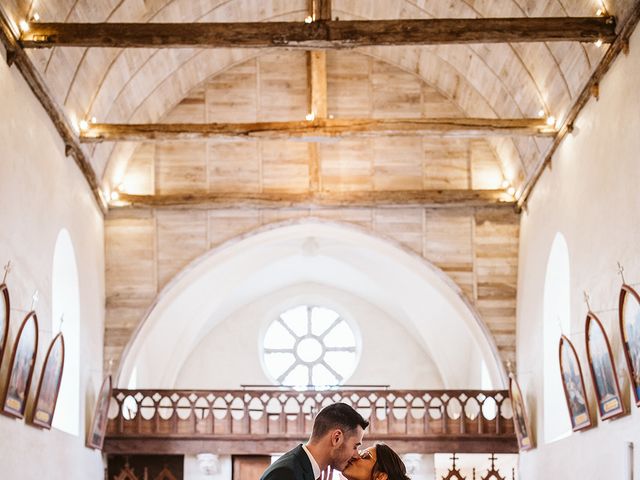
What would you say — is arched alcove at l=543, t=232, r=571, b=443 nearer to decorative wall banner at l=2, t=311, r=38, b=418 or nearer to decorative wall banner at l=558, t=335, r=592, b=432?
decorative wall banner at l=558, t=335, r=592, b=432

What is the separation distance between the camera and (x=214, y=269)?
19.1m

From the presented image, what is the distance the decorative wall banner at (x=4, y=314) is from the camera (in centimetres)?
1068

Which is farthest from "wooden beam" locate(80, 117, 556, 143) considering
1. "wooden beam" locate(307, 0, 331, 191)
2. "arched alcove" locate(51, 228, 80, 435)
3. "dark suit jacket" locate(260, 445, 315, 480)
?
"dark suit jacket" locate(260, 445, 315, 480)

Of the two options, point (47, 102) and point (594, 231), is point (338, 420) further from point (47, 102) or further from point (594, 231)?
point (47, 102)

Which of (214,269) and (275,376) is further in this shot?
(275,376)

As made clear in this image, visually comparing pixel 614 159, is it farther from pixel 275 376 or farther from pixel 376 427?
pixel 275 376

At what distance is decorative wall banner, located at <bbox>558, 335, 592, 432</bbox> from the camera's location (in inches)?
505

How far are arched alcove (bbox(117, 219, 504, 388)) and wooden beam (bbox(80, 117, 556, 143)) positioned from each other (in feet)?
9.85

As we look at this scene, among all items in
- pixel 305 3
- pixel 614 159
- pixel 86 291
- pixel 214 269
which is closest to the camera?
pixel 614 159

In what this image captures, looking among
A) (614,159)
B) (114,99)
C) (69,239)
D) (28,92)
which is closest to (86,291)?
(69,239)

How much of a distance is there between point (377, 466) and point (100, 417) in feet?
40.1

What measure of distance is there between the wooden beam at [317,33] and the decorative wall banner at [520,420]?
20.8 ft

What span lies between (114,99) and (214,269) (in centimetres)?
456

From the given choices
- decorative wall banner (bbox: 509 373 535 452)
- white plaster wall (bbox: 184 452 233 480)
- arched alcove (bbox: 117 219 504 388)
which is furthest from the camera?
white plaster wall (bbox: 184 452 233 480)
